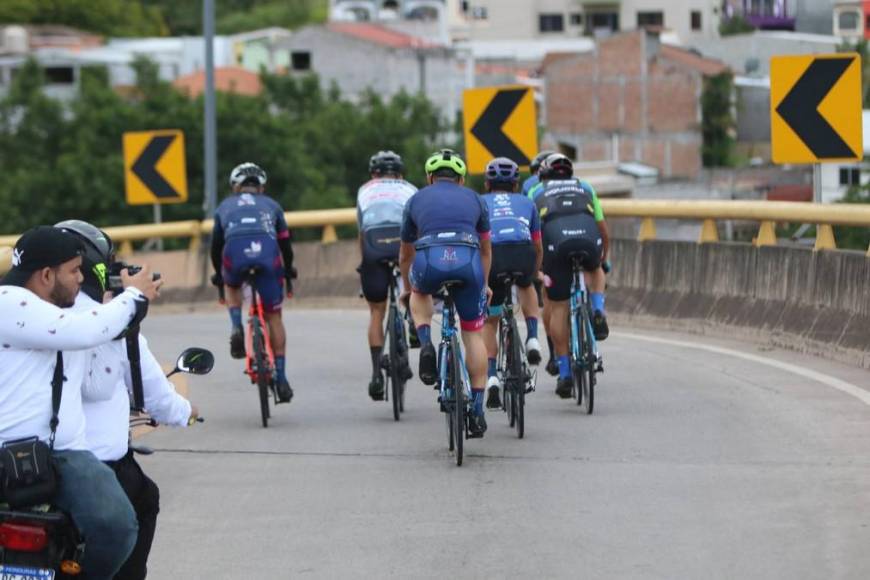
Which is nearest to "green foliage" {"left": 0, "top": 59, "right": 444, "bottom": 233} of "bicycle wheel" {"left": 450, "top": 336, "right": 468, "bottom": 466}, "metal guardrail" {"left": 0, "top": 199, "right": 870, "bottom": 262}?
"metal guardrail" {"left": 0, "top": 199, "right": 870, "bottom": 262}

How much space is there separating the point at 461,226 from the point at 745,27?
3655 inches

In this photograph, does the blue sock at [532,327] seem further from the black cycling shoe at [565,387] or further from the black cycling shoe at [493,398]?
the black cycling shoe at [493,398]

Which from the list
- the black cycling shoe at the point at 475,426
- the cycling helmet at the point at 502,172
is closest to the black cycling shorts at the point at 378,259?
the cycling helmet at the point at 502,172

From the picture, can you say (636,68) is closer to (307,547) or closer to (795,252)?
(795,252)

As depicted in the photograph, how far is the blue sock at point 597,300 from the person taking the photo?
13805mm

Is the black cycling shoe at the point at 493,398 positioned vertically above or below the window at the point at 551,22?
below

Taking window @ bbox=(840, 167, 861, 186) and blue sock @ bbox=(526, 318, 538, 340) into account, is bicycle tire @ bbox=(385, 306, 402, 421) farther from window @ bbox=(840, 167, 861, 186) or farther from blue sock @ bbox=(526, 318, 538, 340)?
window @ bbox=(840, 167, 861, 186)

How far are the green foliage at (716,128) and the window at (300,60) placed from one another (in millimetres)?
22750

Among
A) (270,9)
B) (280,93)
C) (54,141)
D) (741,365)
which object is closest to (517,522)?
(741,365)

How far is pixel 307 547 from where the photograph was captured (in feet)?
29.2

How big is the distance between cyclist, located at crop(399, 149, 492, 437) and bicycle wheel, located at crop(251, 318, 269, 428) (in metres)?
1.84

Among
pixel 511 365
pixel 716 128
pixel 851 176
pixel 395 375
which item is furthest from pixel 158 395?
pixel 716 128

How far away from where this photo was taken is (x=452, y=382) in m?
11.3

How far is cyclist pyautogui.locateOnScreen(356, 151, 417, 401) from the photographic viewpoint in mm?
13797
